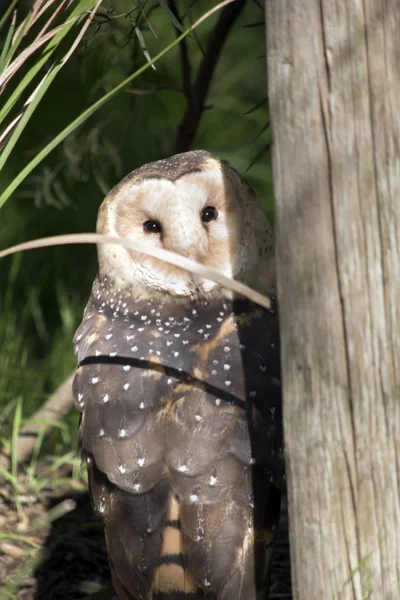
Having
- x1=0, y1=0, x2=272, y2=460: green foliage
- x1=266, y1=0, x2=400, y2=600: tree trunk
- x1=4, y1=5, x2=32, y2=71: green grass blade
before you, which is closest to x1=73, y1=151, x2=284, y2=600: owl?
x1=266, y1=0, x2=400, y2=600: tree trunk

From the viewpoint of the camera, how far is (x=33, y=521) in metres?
3.43

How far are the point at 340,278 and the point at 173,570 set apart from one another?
3.42 feet

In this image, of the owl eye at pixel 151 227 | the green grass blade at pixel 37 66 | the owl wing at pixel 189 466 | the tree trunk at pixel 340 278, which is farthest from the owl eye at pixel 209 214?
the tree trunk at pixel 340 278

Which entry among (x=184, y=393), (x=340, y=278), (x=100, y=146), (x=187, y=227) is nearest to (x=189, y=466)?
(x=184, y=393)

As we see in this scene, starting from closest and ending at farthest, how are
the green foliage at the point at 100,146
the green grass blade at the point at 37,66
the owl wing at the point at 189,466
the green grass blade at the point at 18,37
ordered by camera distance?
1. the green grass blade at the point at 37,66
2. the green grass blade at the point at 18,37
3. the owl wing at the point at 189,466
4. the green foliage at the point at 100,146

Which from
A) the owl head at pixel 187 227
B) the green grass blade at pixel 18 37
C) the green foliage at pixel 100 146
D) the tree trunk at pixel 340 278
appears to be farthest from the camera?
the green foliage at pixel 100 146

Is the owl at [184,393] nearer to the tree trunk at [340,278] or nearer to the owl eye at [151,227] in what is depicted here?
the owl eye at [151,227]

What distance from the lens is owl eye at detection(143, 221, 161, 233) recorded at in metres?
2.60

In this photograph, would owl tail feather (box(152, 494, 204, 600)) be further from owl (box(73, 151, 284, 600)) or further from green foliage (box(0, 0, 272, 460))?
green foliage (box(0, 0, 272, 460))

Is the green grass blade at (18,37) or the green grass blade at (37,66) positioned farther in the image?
the green grass blade at (18,37)

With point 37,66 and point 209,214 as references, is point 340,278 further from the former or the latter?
point 209,214

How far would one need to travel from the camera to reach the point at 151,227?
103 inches

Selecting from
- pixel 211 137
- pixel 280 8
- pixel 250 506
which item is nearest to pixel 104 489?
pixel 250 506

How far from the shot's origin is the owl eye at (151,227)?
2598 millimetres
